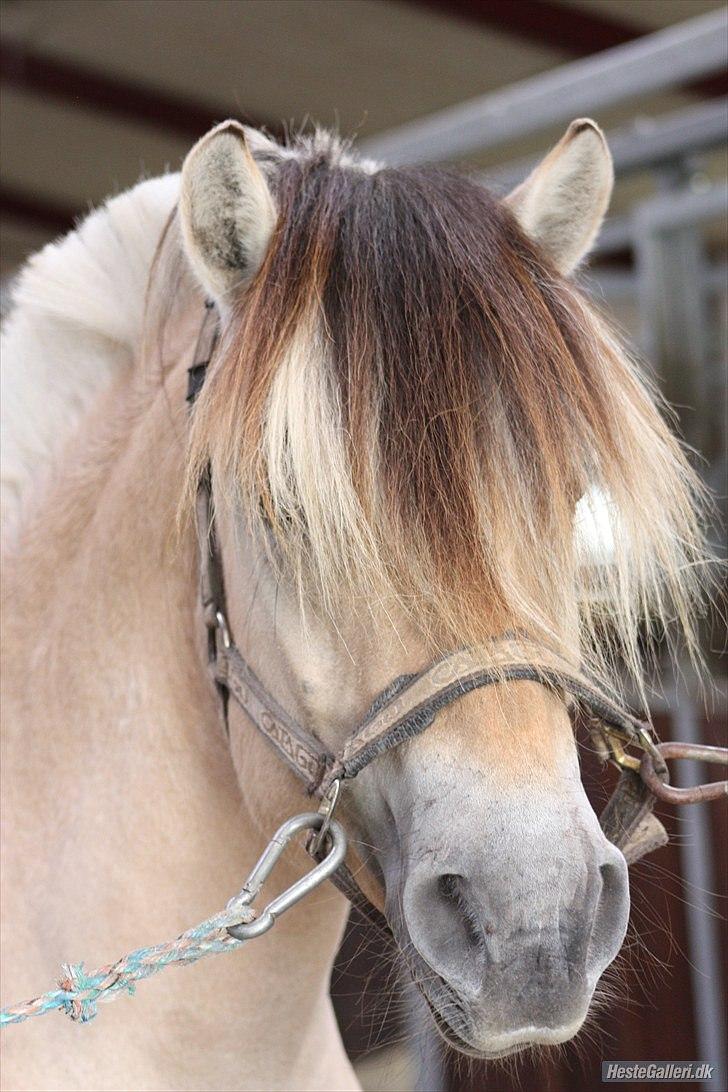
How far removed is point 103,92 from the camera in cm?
679

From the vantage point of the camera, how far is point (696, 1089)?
6.70ft

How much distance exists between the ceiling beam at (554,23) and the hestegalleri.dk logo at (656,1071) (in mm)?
5199

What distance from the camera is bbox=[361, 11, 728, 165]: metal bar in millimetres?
2531

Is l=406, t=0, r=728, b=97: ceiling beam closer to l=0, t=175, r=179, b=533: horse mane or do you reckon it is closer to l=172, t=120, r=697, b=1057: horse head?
l=0, t=175, r=179, b=533: horse mane

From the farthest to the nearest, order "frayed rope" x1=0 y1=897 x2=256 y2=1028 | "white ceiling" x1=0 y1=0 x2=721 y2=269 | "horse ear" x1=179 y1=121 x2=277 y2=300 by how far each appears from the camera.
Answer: "white ceiling" x1=0 y1=0 x2=721 y2=269
"horse ear" x1=179 y1=121 x2=277 y2=300
"frayed rope" x1=0 y1=897 x2=256 y2=1028

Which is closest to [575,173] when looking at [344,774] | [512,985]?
[344,774]

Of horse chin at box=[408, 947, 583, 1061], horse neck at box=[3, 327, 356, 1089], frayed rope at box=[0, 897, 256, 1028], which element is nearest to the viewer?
horse chin at box=[408, 947, 583, 1061]

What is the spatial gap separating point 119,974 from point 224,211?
0.88 metres

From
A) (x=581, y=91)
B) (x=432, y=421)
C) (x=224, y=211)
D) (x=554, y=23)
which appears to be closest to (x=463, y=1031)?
(x=432, y=421)

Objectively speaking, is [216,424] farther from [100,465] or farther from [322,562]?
[100,465]

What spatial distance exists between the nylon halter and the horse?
0.06 ft

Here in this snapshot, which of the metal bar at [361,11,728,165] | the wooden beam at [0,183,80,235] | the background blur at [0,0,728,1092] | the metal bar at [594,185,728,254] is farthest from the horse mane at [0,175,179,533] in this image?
the wooden beam at [0,183,80,235]

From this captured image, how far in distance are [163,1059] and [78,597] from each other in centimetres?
61

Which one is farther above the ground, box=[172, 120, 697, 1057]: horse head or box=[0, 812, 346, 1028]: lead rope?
box=[172, 120, 697, 1057]: horse head
